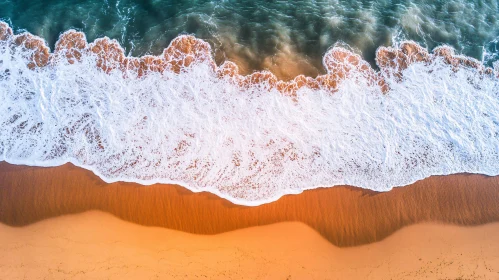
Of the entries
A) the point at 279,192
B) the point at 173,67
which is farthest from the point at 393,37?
the point at 173,67

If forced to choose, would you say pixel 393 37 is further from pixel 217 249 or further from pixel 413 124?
pixel 217 249

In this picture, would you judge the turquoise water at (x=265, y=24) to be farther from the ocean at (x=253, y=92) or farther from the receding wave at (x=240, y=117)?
the receding wave at (x=240, y=117)

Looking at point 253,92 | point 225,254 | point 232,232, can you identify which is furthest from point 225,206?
point 253,92

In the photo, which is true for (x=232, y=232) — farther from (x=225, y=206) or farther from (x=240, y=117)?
(x=240, y=117)

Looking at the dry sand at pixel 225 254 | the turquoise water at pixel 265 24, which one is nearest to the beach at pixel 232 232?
the dry sand at pixel 225 254

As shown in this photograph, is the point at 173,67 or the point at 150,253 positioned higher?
the point at 173,67

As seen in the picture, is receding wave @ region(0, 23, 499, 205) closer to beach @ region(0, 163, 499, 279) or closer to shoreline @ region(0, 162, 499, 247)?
shoreline @ region(0, 162, 499, 247)
